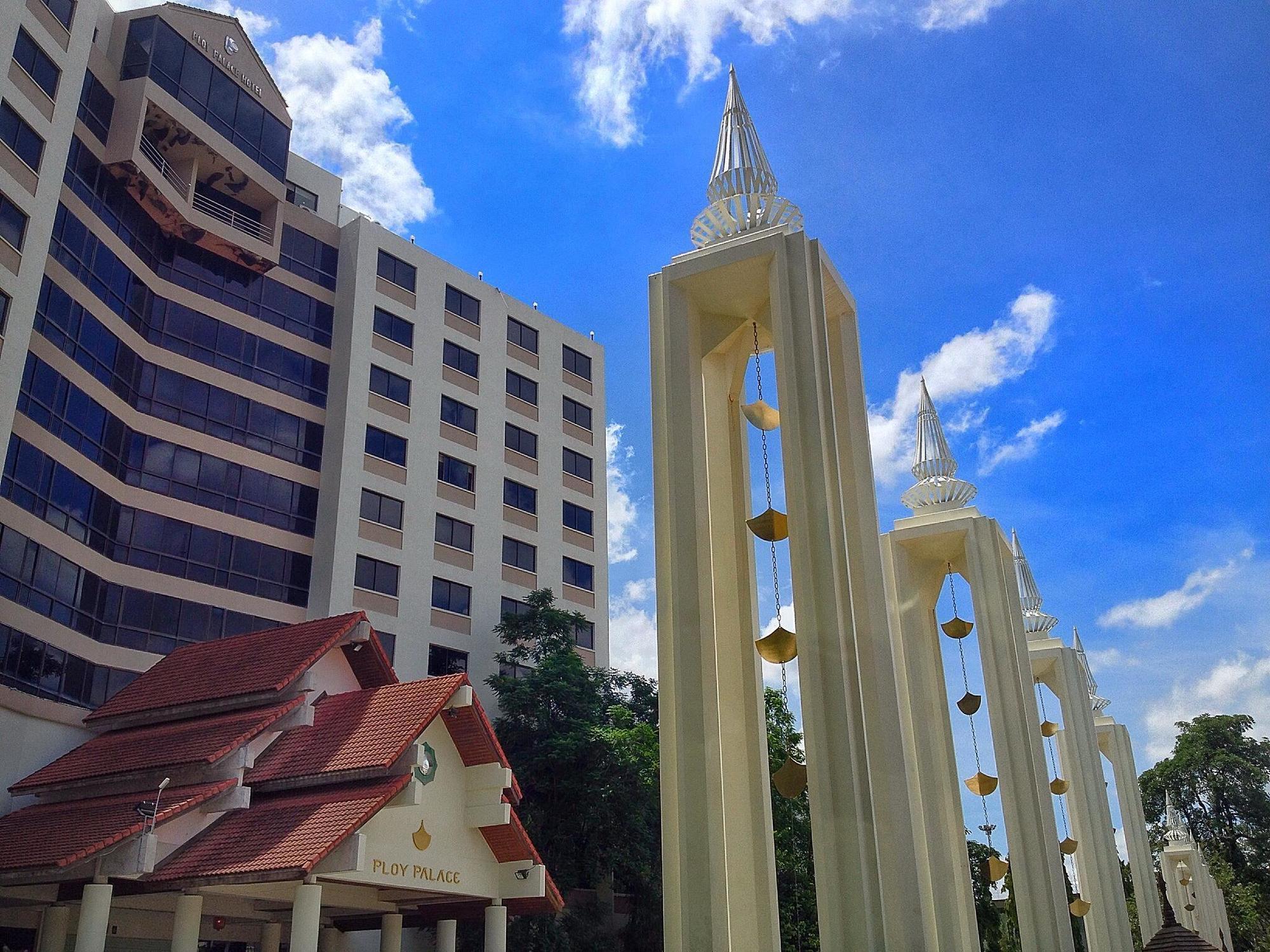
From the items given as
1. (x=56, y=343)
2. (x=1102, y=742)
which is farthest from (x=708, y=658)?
(x=1102, y=742)

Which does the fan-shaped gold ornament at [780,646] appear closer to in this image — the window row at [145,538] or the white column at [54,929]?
the white column at [54,929]

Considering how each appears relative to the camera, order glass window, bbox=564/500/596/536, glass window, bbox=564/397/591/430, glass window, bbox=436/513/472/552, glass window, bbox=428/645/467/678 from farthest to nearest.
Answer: glass window, bbox=564/397/591/430 → glass window, bbox=564/500/596/536 → glass window, bbox=436/513/472/552 → glass window, bbox=428/645/467/678

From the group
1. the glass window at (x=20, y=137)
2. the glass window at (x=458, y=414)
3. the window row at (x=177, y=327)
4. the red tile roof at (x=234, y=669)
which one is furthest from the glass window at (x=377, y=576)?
the glass window at (x=20, y=137)

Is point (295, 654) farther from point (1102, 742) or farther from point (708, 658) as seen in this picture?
point (1102, 742)

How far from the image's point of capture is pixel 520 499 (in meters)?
42.6

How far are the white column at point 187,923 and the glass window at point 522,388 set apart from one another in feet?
88.5

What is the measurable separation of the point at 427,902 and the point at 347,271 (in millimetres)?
23176

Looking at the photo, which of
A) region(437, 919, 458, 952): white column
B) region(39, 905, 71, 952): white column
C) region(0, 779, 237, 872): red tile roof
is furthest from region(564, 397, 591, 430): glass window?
region(39, 905, 71, 952): white column

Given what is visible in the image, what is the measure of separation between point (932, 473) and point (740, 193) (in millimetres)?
8051

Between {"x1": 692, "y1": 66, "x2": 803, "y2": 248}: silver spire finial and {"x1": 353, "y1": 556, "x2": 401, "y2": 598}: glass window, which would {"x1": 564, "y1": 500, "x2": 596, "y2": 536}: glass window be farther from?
{"x1": 692, "y1": 66, "x2": 803, "y2": 248}: silver spire finial

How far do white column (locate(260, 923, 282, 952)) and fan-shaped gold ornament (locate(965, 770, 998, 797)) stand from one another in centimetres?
1382

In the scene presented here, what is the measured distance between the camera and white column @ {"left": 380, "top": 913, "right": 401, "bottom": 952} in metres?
22.8

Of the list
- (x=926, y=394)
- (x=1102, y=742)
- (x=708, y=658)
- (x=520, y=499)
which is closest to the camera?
(x=708, y=658)

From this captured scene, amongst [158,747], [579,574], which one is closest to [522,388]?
[579,574]
